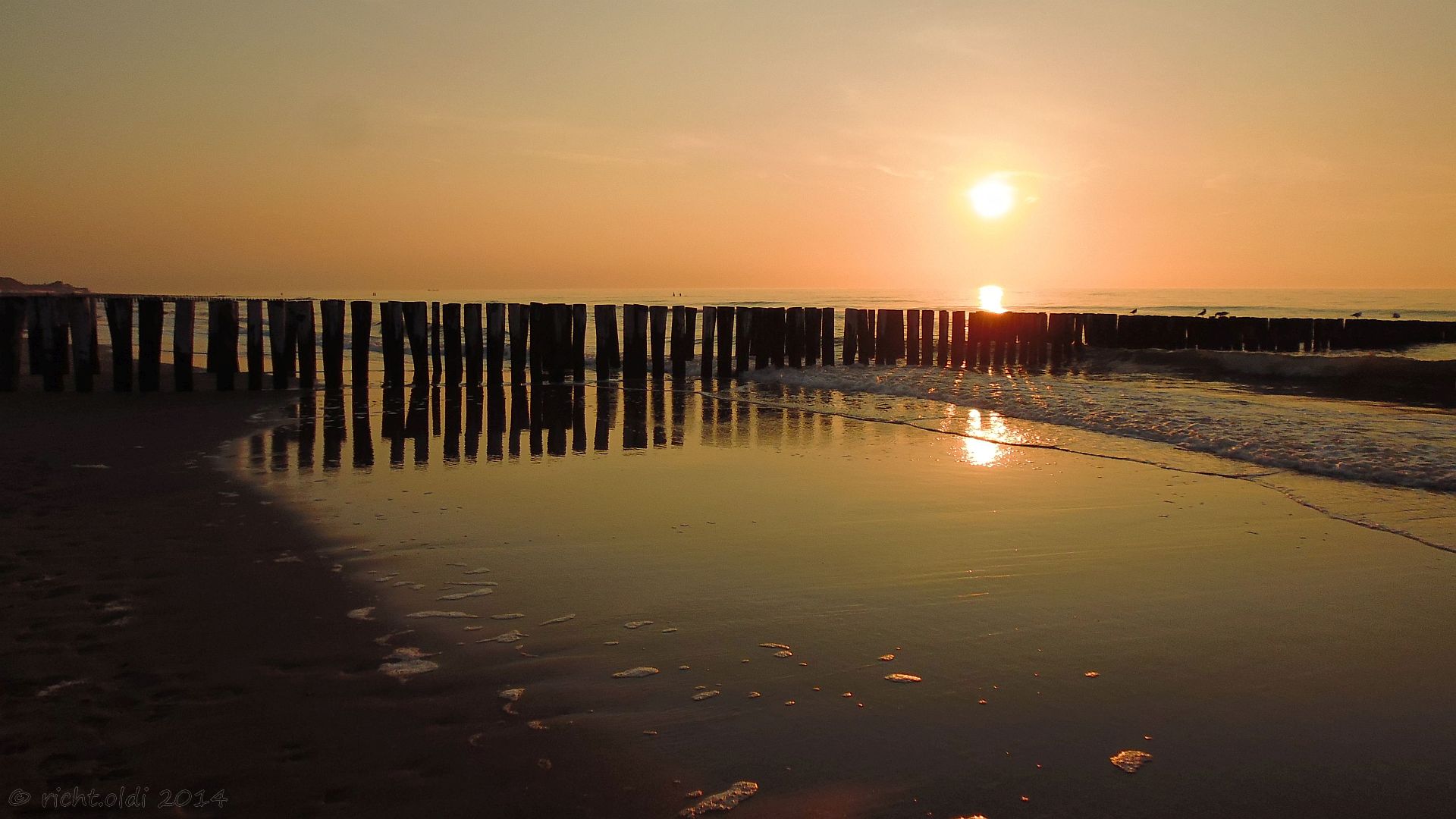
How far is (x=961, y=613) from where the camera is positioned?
399cm

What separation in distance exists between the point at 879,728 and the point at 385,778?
1.45 m

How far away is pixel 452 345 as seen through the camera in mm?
15633

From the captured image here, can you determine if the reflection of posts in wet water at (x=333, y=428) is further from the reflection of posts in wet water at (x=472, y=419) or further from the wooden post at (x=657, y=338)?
the wooden post at (x=657, y=338)

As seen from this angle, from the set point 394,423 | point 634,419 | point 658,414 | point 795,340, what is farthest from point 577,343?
point 394,423

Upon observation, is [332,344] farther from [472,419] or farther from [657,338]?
[657,338]

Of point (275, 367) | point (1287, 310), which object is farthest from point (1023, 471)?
point (1287, 310)

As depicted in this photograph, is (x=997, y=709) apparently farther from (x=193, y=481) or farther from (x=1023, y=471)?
(x=193, y=481)

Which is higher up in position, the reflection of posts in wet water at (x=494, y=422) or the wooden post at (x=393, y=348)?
the wooden post at (x=393, y=348)

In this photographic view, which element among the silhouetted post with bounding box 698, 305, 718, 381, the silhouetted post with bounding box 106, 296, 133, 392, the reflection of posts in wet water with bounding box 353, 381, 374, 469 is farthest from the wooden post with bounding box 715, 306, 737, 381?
the silhouetted post with bounding box 106, 296, 133, 392

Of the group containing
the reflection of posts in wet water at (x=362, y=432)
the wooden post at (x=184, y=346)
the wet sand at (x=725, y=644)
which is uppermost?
the wooden post at (x=184, y=346)

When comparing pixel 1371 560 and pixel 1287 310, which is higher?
pixel 1287 310

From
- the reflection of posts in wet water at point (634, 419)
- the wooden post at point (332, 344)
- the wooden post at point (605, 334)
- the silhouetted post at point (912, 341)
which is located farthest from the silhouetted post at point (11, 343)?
the silhouetted post at point (912, 341)

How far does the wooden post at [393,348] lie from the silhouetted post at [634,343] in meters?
3.96

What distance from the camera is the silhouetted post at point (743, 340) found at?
18781 mm
